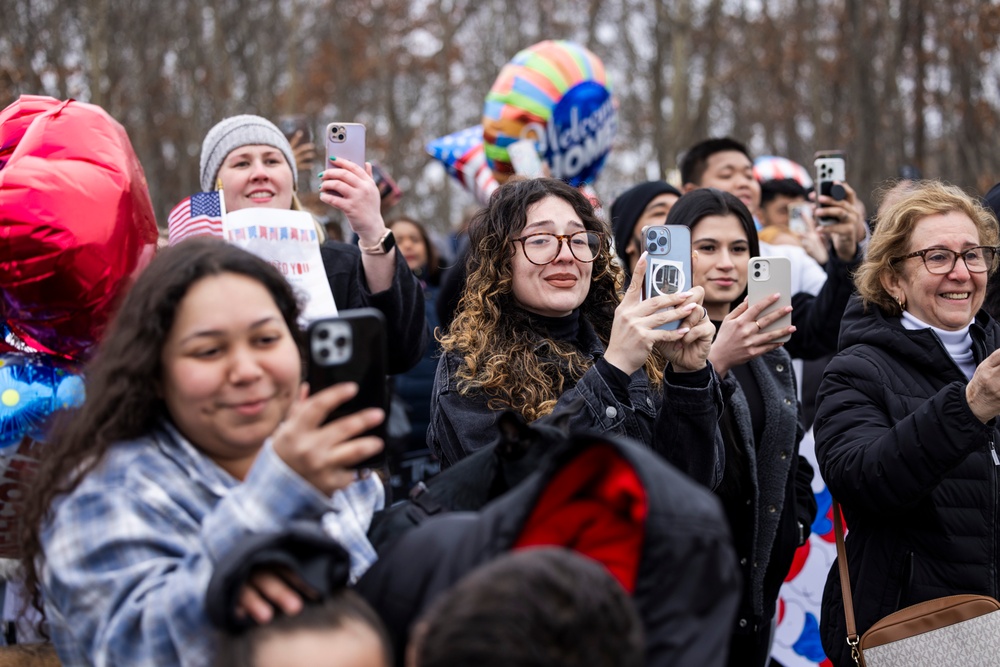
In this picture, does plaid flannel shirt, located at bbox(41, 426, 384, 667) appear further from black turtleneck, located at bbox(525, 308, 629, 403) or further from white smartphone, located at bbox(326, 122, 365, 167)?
white smartphone, located at bbox(326, 122, 365, 167)

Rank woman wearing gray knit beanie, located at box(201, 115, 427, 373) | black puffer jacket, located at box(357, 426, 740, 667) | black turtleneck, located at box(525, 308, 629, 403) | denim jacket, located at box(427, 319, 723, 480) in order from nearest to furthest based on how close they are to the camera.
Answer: black puffer jacket, located at box(357, 426, 740, 667), denim jacket, located at box(427, 319, 723, 480), black turtleneck, located at box(525, 308, 629, 403), woman wearing gray knit beanie, located at box(201, 115, 427, 373)

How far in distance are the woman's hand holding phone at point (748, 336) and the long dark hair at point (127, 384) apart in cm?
166

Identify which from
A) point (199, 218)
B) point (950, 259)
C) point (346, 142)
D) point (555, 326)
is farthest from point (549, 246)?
point (950, 259)

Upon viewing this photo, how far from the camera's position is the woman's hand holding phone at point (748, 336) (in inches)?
123

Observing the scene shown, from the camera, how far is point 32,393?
2.40 m

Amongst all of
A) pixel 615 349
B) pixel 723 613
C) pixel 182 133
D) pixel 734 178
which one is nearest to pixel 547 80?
pixel 734 178

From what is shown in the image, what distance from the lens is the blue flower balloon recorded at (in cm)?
235

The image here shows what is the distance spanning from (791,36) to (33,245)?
25457mm

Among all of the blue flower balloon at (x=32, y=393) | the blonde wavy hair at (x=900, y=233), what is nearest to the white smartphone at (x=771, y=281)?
the blonde wavy hair at (x=900, y=233)

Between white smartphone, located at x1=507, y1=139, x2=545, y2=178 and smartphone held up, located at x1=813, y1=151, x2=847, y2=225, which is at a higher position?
white smartphone, located at x1=507, y1=139, x2=545, y2=178

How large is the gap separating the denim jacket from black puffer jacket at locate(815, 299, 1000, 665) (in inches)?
19.2

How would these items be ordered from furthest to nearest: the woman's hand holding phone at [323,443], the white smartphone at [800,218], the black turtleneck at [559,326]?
the white smartphone at [800,218]
the black turtleneck at [559,326]
the woman's hand holding phone at [323,443]

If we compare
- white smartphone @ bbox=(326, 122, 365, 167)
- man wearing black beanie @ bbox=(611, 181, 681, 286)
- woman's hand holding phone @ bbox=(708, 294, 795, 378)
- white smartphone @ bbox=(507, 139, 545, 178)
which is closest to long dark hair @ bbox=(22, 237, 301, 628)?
white smartphone @ bbox=(326, 122, 365, 167)

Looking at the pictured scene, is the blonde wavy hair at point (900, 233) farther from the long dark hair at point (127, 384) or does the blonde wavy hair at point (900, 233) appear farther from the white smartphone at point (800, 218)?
the white smartphone at point (800, 218)
